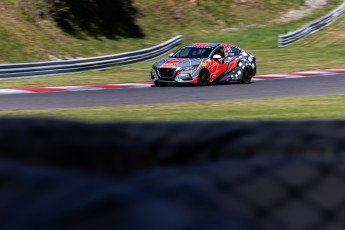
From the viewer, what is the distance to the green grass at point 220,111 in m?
12.4

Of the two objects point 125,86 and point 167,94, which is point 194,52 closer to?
point 125,86

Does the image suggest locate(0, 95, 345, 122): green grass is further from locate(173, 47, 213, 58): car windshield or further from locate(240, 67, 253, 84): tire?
locate(173, 47, 213, 58): car windshield

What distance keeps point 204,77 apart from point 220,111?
22.8ft

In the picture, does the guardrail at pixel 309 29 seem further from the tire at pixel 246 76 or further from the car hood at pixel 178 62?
the car hood at pixel 178 62

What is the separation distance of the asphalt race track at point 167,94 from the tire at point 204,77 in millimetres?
644

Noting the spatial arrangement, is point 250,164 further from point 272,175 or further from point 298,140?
point 298,140

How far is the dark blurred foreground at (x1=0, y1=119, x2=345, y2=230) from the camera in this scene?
2.91ft

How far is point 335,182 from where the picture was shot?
117 cm

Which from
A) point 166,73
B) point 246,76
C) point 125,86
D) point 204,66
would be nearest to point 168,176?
point 125,86

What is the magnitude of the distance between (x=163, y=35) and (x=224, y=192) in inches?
1424

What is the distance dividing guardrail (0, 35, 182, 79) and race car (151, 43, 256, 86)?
4538 mm

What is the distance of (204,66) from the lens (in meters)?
20.5

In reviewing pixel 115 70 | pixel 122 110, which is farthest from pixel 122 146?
pixel 115 70

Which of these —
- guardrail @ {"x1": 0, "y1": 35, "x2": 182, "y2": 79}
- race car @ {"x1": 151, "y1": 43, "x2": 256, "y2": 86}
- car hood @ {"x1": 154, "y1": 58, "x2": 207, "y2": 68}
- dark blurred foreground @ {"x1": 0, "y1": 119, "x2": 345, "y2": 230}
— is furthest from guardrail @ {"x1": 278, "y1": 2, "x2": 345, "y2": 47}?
dark blurred foreground @ {"x1": 0, "y1": 119, "x2": 345, "y2": 230}
